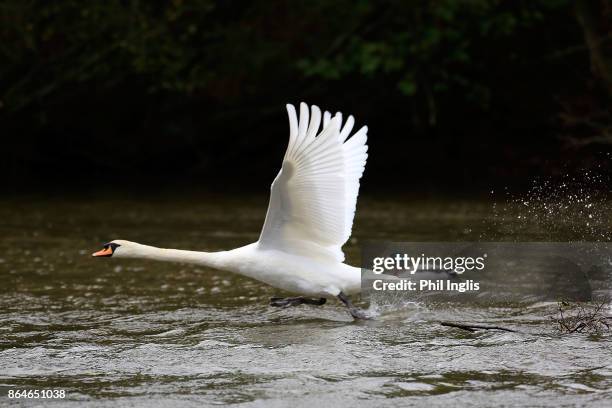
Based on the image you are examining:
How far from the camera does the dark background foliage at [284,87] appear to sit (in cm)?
1848

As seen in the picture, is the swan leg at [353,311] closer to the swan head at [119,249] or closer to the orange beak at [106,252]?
the swan head at [119,249]

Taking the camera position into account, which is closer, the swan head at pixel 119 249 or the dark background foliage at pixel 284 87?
the swan head at pixel 119 249

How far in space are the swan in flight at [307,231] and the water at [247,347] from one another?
300mm

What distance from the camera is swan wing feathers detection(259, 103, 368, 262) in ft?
24.4

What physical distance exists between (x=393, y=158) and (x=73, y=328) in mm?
16686

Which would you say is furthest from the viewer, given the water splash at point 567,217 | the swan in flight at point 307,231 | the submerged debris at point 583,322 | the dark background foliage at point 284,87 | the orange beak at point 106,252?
the dark background foliage at point 284,87

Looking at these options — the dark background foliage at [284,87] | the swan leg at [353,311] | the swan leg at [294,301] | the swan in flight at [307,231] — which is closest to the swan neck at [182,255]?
the swan in flight at [307,231]

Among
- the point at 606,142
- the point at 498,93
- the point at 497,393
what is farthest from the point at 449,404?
the point at 498,93

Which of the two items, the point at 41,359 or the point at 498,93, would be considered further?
the point at 498,93

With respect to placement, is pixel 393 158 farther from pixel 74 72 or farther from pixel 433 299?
pixel 433 299

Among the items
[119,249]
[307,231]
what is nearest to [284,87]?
[119,249]

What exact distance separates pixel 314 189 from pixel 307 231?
0.47 m

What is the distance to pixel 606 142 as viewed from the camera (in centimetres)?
1625

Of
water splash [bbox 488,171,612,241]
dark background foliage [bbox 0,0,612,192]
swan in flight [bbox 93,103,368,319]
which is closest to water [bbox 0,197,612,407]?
water splash [bbox 488,171,612,241]
